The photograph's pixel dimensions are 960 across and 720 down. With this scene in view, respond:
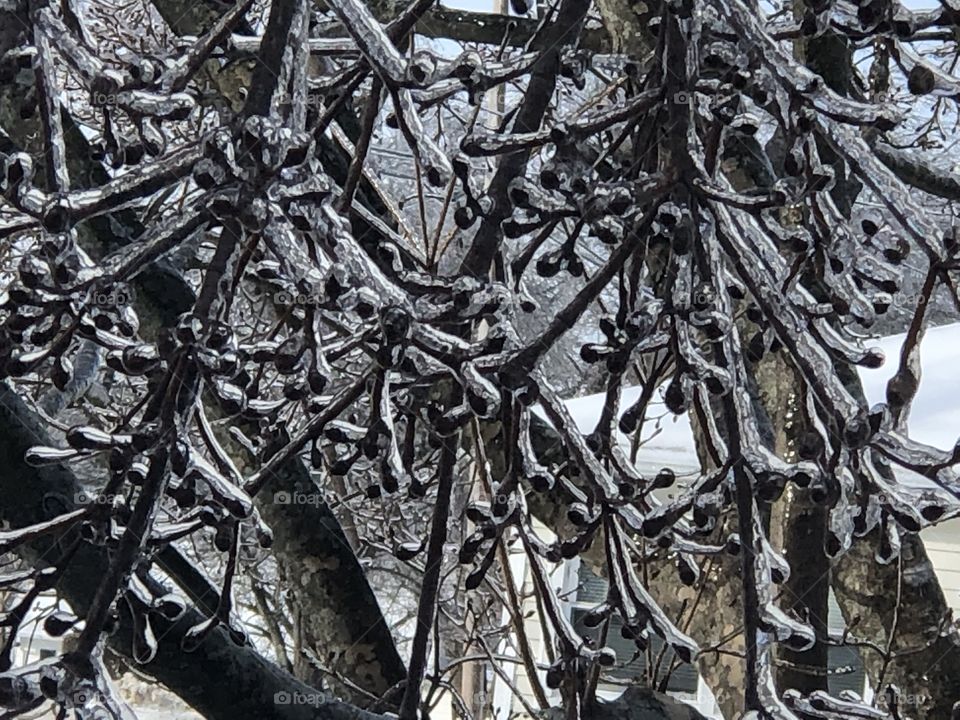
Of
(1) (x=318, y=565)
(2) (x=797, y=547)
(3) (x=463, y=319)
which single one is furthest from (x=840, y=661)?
(3) (x=463, y=319)

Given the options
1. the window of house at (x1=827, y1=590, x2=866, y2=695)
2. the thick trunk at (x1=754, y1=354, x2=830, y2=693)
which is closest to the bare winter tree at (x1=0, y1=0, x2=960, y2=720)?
the thick trunk at (x1=754, y1=354, x2=830, y2=693)

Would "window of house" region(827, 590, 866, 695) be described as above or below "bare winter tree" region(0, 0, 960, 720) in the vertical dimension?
below

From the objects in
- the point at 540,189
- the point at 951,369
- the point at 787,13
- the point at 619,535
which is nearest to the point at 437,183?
the point at 540,189

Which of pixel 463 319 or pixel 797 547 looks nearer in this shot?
pixel 463 319

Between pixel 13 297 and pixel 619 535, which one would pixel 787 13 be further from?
pixel 13 297

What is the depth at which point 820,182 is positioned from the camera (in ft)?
4.10

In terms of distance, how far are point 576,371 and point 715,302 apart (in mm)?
3498

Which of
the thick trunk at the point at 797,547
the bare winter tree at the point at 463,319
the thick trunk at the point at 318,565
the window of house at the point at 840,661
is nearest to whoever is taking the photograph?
the bare winter tree at the point at 463,319

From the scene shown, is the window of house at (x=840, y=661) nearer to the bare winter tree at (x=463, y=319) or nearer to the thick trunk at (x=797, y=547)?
the thick trunk at (x=797, y=547)

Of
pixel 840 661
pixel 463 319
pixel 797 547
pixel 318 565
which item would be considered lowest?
pixel 840 661

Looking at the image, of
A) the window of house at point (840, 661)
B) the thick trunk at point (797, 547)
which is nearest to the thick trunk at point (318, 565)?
the thick trunk at point (797, 547)

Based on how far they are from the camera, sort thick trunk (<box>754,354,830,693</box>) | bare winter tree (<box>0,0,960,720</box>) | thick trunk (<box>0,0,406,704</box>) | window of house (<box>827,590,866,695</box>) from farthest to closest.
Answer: window of house (<box>827,590,866,695</box>)
thick trunk (<box>0,0,406,704</box>)
thick trunk (<box>754,354,830,693</box>)
bare winter tree (<box>0,0,960,720</box>)

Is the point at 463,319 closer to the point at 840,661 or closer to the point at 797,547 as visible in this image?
the point at 797,547

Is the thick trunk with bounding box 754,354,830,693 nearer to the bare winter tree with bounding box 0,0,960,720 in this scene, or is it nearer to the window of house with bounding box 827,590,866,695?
the bare winter tree with bounding box 0,0,960,720
